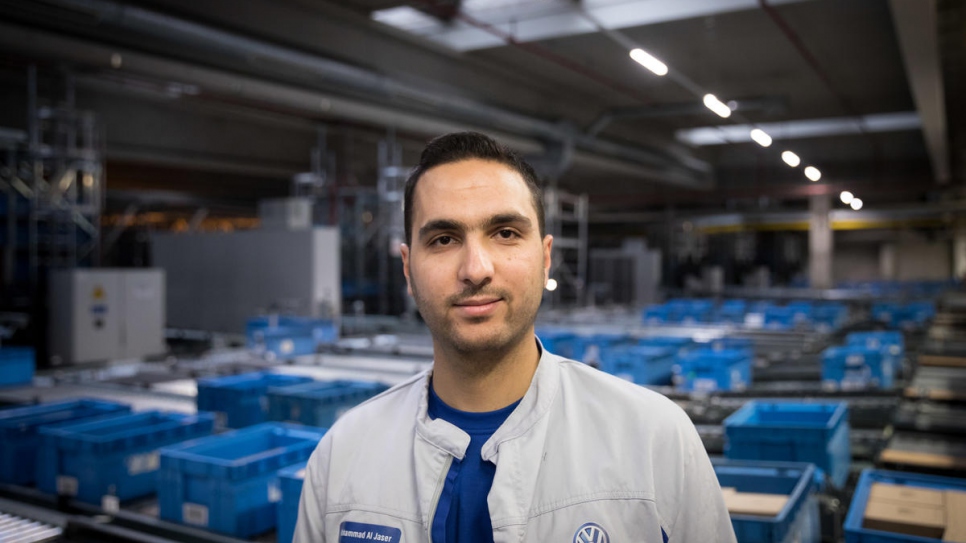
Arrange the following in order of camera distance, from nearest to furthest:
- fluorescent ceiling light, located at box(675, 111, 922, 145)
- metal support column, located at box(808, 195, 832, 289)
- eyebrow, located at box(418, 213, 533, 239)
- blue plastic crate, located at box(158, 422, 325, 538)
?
eyebrow, located at box(418, 213, 533, 239) < blue plastic crate, located at box(158, 422, 325, 538) < fluorescent ceiling light, located at box(675, 111, 922, 145) < metal support column, located at box(808, 195, 832, 289)

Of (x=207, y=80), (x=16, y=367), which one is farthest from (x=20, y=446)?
(x=207, y=80)

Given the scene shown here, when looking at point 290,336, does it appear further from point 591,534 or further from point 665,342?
point 591,534

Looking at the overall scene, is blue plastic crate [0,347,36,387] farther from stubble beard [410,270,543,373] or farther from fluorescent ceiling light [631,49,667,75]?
stubble beard [410,270,543,373]

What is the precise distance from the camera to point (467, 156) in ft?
4.79

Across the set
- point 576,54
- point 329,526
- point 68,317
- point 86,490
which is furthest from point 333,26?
point 329,526

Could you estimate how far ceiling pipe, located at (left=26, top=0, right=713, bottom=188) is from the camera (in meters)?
6.24

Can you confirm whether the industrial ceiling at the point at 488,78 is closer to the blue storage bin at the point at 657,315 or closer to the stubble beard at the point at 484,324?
the blue storage bin at the point at 657,315

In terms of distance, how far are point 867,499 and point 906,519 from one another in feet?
0.89

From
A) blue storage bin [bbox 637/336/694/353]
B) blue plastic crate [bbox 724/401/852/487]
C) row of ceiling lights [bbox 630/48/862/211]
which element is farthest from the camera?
blue storage bin [bbox 637/336/694/353]

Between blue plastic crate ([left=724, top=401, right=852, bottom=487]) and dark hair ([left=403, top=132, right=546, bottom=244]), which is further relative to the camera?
blue plastic crate ([left=724, top=401, right=852, bottom=487])

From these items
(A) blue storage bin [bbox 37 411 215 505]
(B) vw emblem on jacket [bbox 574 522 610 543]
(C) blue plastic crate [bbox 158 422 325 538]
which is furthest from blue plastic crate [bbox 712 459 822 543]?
(A) blue storage bin [bbox 37 411 215 505]

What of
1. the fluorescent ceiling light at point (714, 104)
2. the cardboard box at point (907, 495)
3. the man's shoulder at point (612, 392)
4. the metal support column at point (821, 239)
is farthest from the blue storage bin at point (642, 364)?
the metal support column at point (821, 239)

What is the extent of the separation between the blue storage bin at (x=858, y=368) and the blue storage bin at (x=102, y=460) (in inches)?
229

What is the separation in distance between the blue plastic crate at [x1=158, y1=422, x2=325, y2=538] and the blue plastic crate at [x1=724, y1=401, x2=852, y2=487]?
7.68 feet
